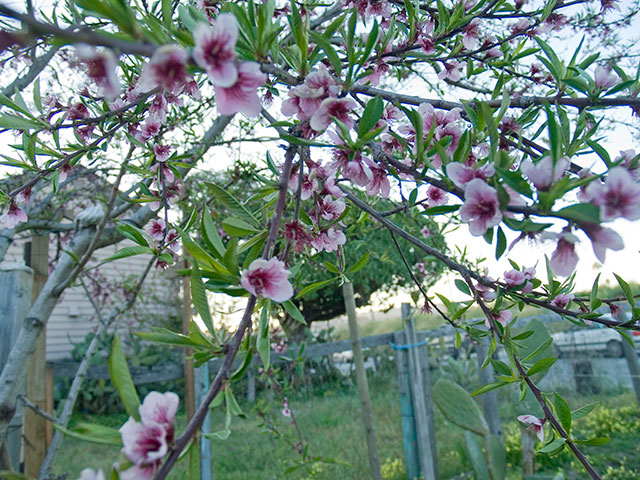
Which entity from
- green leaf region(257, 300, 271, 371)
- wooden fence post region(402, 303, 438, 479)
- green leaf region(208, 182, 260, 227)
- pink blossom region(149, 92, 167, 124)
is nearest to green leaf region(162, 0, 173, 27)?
pink blossom region(149, 92, 167, 124)

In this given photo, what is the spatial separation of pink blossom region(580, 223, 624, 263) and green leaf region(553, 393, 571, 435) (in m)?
0.45

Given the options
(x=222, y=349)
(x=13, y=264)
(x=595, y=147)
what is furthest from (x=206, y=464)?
(x=595, y=147)

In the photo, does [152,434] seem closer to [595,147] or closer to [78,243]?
[595,147]

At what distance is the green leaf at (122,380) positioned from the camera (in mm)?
593

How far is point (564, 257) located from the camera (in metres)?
0.68

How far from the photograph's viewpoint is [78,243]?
2191 millimetres

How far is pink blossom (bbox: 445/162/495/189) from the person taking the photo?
69cm

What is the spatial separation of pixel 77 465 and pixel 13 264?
324 cm

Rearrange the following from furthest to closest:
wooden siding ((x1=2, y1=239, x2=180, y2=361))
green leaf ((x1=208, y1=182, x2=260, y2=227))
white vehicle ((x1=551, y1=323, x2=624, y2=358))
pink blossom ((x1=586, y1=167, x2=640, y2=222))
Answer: wooden siding ((x1=2, y1=239, x2=180, y2=361))
white vehicle ((x1=551, y1=323, x2=624, y2=358))
green leaf ((x1=208, y1=182, x2=260, y2=227))
pink blossom ((x1=586, y1=167, x2=640, y2=222))

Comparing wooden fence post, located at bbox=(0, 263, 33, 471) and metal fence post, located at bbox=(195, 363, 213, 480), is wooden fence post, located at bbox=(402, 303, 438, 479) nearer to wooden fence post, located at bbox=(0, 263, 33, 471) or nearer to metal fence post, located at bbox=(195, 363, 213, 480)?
metal fence post, located at bbox=(195, 363, 213, 480)

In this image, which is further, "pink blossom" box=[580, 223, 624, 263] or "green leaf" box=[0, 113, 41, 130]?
"green leaf" box=[0, 113, 41, 130]

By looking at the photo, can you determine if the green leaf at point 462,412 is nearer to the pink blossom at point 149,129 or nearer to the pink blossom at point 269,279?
the pink blossom at point 149,129

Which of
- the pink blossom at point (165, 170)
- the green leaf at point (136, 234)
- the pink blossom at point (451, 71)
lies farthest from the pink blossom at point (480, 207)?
the pink blossom at point (165, 170)

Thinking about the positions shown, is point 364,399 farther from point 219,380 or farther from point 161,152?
point 219,380
